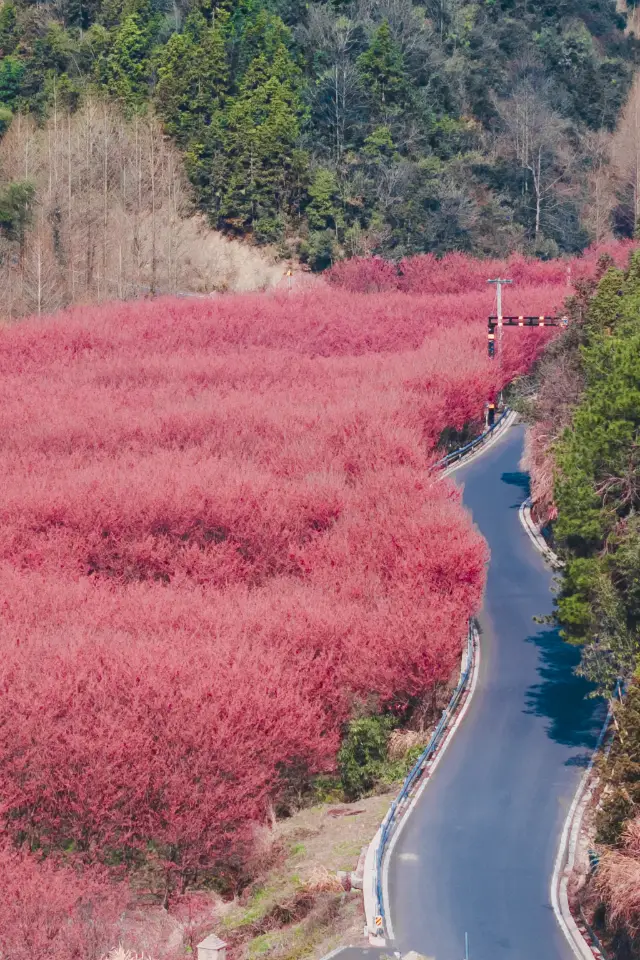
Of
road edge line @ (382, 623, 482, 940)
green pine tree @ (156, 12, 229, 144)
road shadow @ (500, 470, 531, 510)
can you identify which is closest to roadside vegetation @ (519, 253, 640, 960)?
road edge line @ (382, 623, 482, 940)

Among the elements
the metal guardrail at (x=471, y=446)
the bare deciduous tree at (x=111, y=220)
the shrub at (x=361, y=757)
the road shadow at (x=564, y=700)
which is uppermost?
the bare deciduous tree at (x=111, y=220)

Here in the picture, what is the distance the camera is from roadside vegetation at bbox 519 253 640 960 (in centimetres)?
2373

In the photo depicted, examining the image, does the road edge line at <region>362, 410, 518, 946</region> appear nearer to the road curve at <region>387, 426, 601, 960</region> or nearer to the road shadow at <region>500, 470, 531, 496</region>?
the road curve at <region>387, 426, 601, 960</region>

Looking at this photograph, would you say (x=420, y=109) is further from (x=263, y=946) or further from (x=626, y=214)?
(x=263, y=946)

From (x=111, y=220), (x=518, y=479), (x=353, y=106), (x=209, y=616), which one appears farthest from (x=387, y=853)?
(x=353, y=106)

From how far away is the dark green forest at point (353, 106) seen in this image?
9981 cm

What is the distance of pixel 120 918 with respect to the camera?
2620 centimetres

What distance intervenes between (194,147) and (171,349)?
29583 millimetres

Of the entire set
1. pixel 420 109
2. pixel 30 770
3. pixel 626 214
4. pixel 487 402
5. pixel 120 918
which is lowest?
pixel 120 918

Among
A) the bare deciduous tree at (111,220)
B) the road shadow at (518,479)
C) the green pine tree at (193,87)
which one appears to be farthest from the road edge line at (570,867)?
the green pine tree at (193,87)

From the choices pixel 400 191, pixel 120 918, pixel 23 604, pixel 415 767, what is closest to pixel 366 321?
pixel 400 191

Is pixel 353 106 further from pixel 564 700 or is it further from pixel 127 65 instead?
pixel 564 700

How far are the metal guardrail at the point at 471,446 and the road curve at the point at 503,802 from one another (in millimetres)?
11944

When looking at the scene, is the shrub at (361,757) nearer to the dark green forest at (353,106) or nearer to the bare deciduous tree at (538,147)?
the dark green forest at (353,106)
